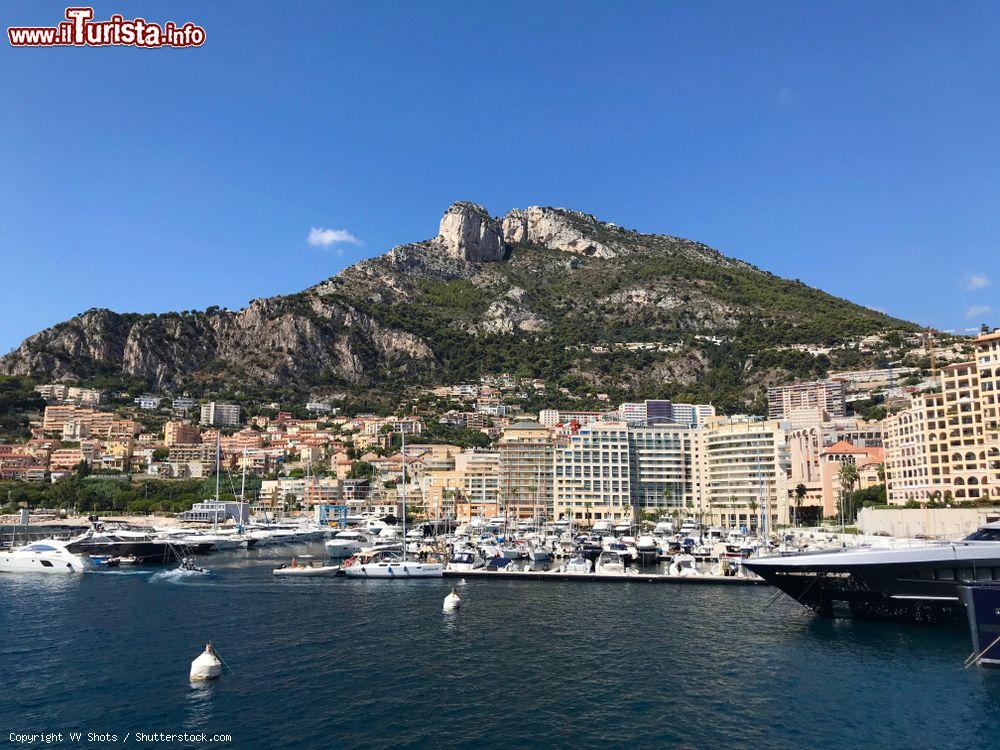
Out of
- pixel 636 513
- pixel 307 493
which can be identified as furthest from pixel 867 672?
pixel 307 493

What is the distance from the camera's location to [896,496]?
82.0 meters

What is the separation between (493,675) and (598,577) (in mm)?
28907

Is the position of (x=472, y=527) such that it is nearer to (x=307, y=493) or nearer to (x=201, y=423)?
(x=307, y=493)

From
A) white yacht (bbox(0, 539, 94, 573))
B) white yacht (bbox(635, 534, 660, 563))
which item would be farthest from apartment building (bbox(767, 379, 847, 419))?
white yacht (bbox(0, 539, 94, 573))

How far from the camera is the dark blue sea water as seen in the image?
21.9 meters

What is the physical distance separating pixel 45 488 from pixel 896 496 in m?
139

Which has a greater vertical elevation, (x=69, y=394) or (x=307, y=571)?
(x=69, y=394)

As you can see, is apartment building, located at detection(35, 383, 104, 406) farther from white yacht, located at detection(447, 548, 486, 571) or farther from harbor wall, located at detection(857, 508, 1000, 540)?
harbor wall, located at detection(857, 508, 1000, 540)

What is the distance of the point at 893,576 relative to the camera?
117ft

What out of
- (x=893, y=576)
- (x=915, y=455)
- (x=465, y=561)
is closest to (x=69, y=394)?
(x=465, y=561)

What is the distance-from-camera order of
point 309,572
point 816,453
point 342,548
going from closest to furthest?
1. point 309,572
2. point 342,548
3. point 816,453

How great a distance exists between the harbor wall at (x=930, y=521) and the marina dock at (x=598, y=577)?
70.1ft

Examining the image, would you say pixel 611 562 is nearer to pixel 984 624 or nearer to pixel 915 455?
pixel 984 624

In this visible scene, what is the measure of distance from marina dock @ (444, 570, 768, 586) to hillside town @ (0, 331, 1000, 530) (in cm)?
3070
